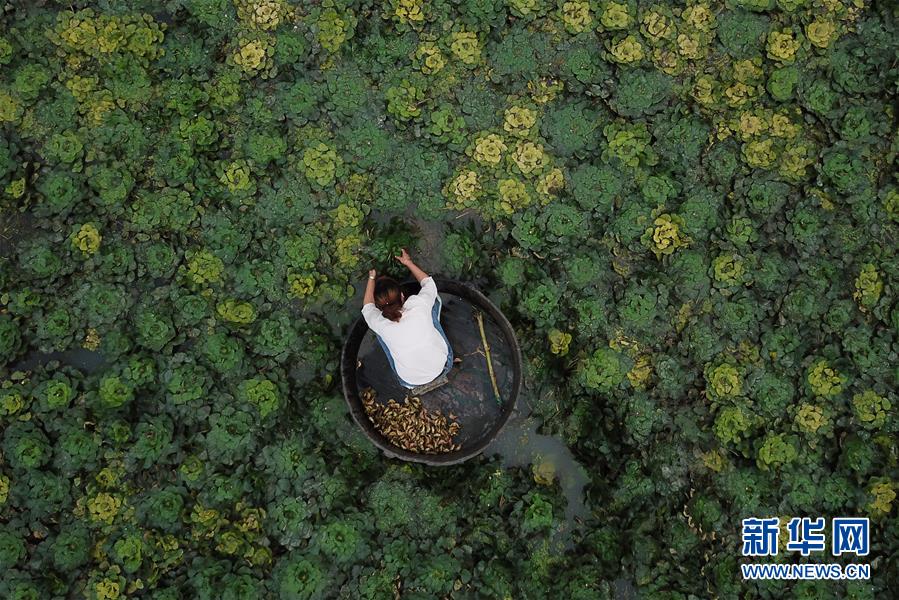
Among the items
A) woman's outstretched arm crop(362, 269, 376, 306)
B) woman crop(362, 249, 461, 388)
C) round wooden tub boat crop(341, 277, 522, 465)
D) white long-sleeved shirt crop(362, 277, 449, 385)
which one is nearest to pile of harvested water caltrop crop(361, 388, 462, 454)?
round wooden tub boat crop(341, 277, 522, 465)

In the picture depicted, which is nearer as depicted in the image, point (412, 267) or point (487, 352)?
point (412, 267)

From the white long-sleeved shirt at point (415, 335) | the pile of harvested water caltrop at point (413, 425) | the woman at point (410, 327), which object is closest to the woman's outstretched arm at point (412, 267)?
the woman at point (410, 327)

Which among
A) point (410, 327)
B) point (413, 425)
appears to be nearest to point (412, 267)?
point (410, 327)

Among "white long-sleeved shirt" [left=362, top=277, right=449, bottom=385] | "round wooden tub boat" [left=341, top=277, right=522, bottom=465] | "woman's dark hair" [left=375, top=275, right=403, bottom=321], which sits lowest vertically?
"round wooden tub boat" [left=341, top=277, right=522, bottom=465]

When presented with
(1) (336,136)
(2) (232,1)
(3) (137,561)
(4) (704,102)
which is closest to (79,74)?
(2) (232,1)

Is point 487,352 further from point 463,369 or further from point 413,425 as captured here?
point 413,425

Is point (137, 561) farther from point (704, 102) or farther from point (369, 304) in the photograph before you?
point (704, 102)

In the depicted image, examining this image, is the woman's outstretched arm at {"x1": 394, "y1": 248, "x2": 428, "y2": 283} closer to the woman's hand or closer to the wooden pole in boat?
the woman's hand
